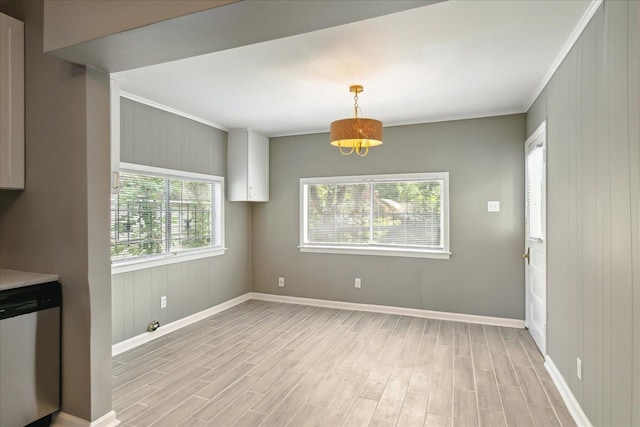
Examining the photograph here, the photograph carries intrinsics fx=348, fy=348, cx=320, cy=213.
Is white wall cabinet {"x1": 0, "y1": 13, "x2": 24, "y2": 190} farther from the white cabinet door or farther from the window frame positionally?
the white cabinet door

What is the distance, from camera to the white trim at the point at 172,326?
3469mm

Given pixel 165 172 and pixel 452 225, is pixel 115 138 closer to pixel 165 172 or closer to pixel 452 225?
pixel 165 172

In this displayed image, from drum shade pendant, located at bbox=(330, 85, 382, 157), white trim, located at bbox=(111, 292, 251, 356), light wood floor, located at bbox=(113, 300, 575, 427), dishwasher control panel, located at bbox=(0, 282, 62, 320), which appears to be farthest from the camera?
white trim, located at bbox=(111, 292, 251, 356)

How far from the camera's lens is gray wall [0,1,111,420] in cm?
208

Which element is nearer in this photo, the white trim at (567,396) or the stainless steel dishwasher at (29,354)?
the stainless steel dishwasher at (29,354)

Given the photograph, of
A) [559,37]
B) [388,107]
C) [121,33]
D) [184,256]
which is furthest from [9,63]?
[559,37]

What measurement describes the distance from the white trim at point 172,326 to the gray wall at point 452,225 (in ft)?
2.14

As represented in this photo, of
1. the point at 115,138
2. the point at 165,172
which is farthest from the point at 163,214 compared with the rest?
the point at 115,138

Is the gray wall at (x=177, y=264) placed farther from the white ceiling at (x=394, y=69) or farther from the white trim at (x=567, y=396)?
the white trim at (x=567, y=396)

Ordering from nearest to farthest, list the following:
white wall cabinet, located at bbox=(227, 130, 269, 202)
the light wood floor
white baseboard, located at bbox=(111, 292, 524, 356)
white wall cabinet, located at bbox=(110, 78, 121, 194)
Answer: the light wood floor
white wall cabinet, located at bbox=(110, 78, 121, 194)
white baseboard, located at bbox=(111, 292, 524, 356)
white wall cabinet, located at bbox=(227, 130, 269, 202)

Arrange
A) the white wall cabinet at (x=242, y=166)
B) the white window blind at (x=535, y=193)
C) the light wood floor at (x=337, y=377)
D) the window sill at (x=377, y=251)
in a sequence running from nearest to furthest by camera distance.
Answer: the light wood floor at (x=337, y=377) → the white window blind at (x=535, y=193) → the window sill at (x=377, y=251) → the white wall cabinet at (x=242, y=166)

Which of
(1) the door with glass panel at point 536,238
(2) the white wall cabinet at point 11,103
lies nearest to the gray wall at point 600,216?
(1) the door with glass panel at point 536,238

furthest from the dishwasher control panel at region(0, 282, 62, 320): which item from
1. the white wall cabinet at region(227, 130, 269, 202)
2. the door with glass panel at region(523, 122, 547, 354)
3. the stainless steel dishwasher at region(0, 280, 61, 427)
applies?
the door with glass panel at region(523, 122, 547, 354)

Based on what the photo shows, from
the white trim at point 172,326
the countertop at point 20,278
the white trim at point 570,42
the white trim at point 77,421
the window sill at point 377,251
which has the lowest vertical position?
the white trim at point 172,326
